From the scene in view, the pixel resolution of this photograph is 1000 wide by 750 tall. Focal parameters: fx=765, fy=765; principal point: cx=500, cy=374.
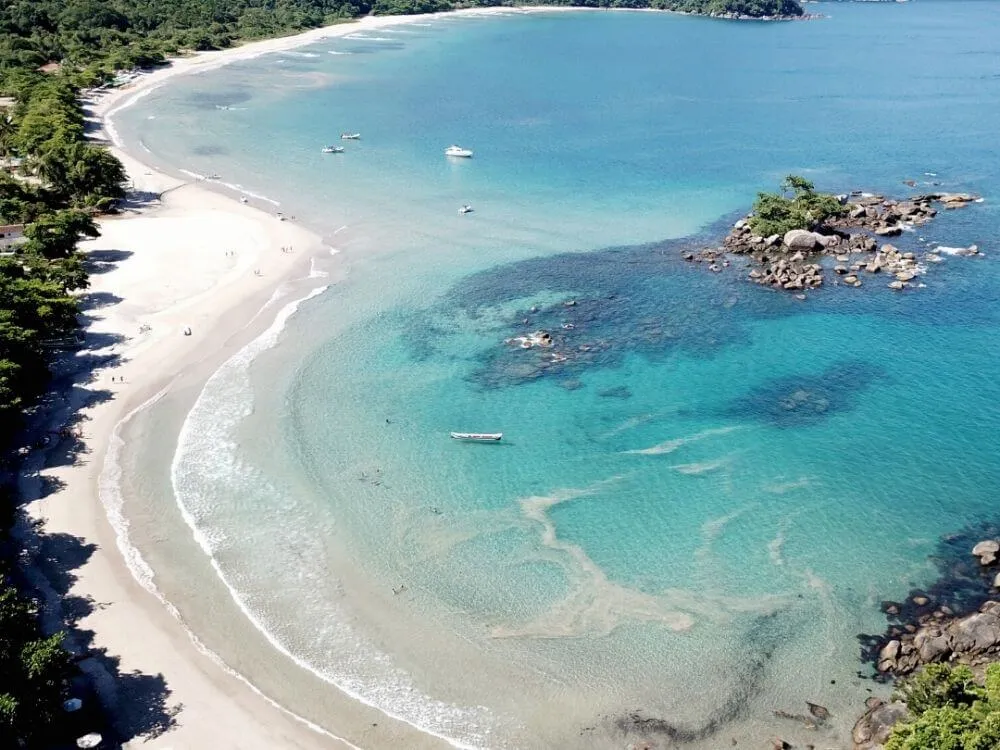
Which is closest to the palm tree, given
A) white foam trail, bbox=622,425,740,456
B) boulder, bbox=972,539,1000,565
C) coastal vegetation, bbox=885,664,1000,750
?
white foam trail, bbox=622,425,740,456

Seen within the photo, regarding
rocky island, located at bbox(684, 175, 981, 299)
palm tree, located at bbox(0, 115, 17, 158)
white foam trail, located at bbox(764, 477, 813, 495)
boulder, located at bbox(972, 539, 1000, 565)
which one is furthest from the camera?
palm tree, located at bbox(0, 115, 17, 158)

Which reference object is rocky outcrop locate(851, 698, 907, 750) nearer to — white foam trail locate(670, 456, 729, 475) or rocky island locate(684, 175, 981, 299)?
white foam trail locate(670, 456, 729, 475)

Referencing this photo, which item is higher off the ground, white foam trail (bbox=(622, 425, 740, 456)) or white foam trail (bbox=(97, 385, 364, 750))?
Result: white foam trail (bbox=(97, 385, 364, 750))

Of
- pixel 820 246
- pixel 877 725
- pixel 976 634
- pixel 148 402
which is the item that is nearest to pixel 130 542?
pixel 148 402

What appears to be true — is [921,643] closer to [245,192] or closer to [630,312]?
[630,312]

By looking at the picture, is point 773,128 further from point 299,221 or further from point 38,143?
point 38,143

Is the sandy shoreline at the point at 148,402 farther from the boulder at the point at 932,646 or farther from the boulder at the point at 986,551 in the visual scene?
the boulder at the point at 986,551

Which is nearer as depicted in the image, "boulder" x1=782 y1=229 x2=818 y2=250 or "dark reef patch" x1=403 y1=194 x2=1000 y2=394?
"dark reef patch" x1=403 y1=194 x2=1000 y2=394
